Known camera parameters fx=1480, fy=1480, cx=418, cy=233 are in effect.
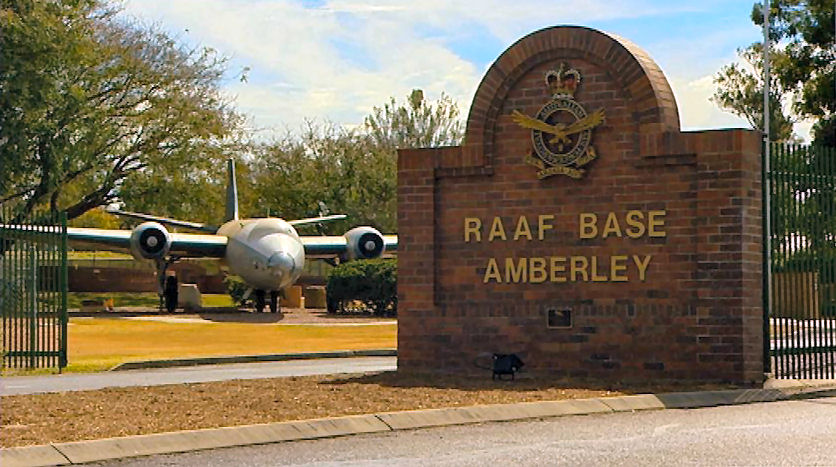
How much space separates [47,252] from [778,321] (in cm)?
1104

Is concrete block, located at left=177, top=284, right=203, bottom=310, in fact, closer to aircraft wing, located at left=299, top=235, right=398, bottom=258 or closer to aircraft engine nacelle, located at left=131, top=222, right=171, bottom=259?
aircraft engine nacelle, located at left=131, top=222, right=171, bottom=259

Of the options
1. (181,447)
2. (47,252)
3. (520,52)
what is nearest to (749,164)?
(520,52)

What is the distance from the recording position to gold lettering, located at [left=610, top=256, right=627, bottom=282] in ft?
55.2

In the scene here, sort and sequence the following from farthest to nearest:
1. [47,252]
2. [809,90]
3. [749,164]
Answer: [809,90] → [47,252] → [749,164]

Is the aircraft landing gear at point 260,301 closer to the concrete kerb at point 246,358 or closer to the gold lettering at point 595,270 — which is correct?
the concrete kerb at point 246,358

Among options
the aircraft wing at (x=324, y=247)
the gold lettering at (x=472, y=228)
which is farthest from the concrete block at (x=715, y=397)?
the aircraft wing at (x=324, y=247)

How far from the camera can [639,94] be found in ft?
Answer: 55.2

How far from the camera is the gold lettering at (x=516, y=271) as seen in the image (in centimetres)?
1752

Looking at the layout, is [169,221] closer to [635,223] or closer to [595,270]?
[595,270]

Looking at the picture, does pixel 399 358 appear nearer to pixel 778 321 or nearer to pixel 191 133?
pixel 778 321

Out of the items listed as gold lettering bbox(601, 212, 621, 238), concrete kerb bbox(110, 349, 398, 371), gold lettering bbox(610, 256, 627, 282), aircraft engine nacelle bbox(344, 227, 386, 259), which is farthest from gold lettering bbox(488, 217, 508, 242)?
aircraft engine nacelle bbox(344, 227, 386, 259)

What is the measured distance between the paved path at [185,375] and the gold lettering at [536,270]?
317 cm

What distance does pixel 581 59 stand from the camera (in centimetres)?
1733

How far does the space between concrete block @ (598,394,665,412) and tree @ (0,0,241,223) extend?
3245cm
